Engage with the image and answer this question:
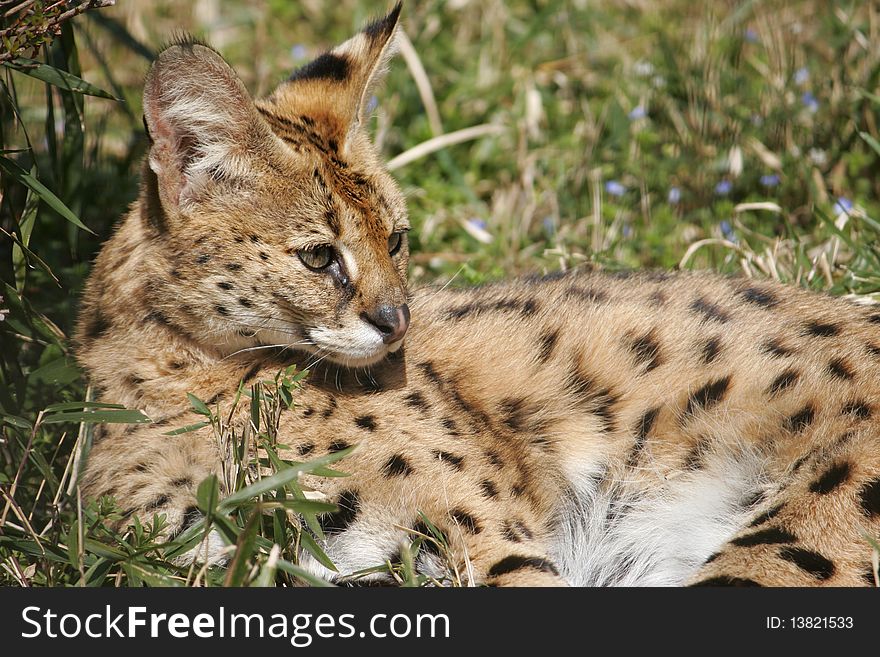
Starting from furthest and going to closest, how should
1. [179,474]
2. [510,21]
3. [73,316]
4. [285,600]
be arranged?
[510,21] < [73,316] < [179,474] < [285,600]

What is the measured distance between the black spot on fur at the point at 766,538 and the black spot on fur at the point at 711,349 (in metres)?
0.69

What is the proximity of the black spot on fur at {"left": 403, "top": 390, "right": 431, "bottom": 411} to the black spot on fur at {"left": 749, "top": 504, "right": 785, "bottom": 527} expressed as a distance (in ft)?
3.54

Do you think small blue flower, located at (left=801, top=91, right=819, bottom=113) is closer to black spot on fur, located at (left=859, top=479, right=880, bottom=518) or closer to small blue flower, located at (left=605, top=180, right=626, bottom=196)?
small blue flower, located at (left=605, top=180, right=626, bottom=196)

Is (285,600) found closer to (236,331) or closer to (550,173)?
(236,331)

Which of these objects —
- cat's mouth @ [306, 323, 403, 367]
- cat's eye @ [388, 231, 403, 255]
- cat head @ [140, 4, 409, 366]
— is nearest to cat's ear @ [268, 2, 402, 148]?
cat head @ [140, 4, 409, 366]

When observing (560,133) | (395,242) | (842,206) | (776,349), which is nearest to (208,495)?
(395,242)

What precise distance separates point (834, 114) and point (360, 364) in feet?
12.3

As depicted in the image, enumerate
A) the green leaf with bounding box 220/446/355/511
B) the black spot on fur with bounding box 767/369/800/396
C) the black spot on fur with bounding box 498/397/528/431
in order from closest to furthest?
the green leaf with bounding box 220/446/355/511 → the black spot on fur with bounding box 767/369/800/396 → the black spot on fur with bounding box 498/397/528/431

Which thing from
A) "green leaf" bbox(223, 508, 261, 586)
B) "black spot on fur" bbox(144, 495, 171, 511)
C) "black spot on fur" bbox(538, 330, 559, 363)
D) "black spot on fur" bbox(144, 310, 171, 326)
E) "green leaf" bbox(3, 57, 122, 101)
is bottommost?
"black spot on fur" bbox(538, 330, 559, 363)

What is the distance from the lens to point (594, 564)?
3684mm

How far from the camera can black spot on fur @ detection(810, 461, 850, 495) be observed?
10.7 feet

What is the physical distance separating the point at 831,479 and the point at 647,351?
2.61 feet

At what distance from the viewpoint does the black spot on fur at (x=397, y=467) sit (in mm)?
3383

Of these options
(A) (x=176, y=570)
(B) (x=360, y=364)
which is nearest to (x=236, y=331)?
(B) (x=360, y=364)
